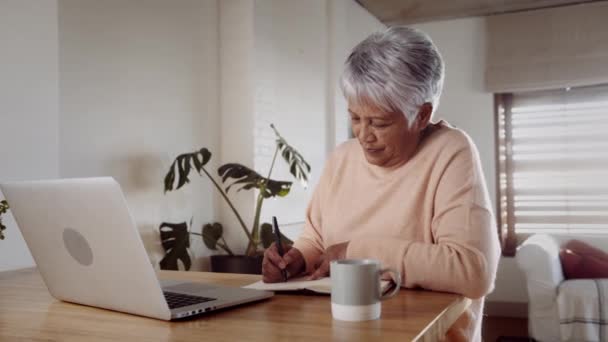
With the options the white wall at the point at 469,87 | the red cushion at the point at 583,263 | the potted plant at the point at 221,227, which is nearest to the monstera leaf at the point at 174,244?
the potted plant at the point at 221,227

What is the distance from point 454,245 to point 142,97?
91.6 inches

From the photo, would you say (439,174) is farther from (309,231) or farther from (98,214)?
(98,214)

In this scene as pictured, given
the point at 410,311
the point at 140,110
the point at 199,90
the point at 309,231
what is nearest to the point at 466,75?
the point at 199,90

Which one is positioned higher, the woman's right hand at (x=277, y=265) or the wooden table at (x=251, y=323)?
the woman's right hand at (x=277, y=265)

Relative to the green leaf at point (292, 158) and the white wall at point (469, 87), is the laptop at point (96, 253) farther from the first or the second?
the white wall at point (469, 87)

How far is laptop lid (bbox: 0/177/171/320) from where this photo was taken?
0.95 metres

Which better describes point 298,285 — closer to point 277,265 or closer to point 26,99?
point 277,265

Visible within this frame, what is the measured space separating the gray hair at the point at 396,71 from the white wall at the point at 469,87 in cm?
448

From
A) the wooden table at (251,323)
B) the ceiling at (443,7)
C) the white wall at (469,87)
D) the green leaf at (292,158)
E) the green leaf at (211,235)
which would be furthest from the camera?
the white wall at (469,87)

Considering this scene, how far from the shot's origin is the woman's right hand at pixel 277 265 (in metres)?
1.37

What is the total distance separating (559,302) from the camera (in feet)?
12.5

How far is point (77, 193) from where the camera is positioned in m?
1.00

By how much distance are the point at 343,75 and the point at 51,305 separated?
2.70 feet

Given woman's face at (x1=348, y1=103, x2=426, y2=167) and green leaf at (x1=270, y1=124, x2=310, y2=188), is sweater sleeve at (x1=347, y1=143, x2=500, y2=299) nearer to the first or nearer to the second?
woman's face at (x1=348, y1=103, x2=426, y2=167)
